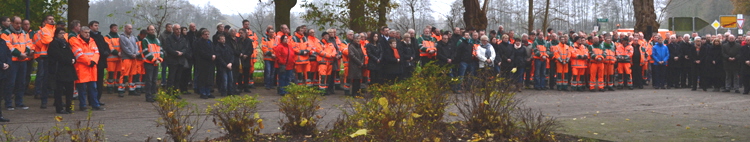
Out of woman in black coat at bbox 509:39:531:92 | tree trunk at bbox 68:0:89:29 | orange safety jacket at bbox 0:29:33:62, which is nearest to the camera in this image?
orange safety jacket at bbox 0:29:33:62

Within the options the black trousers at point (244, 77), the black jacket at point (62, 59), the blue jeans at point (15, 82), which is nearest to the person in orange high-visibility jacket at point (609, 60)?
the black trousers at point (244, 77)

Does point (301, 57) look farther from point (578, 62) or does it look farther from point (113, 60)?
point (578, 62)

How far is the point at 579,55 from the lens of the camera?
2048cm

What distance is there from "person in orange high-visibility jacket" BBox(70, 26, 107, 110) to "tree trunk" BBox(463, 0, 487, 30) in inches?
558

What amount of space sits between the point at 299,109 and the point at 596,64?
1363 cm

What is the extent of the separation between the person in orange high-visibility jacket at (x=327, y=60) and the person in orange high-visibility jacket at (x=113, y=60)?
14.2ft

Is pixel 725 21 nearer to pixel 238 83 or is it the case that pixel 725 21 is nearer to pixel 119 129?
pixel 238 83

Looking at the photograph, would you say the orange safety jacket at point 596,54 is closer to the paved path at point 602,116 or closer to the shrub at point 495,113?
the paved path at point 602,116

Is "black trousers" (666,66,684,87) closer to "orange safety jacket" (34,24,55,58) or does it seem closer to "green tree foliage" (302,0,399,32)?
"green tree foliage" (302,0,399,32)

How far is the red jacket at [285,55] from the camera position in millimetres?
17469

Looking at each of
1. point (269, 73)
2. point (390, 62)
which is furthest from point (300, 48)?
point (390, 62)

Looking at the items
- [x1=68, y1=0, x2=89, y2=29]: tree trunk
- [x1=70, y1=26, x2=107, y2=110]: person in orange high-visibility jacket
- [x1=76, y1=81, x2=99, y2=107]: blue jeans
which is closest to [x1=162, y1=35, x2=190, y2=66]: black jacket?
[x1=68, y1=0, x2=89, y2=29]: tree trunk

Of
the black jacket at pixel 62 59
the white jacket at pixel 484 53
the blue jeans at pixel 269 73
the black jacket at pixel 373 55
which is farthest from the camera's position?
the white jacket at pixel 484 53

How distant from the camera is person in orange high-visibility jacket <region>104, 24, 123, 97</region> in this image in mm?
15902
